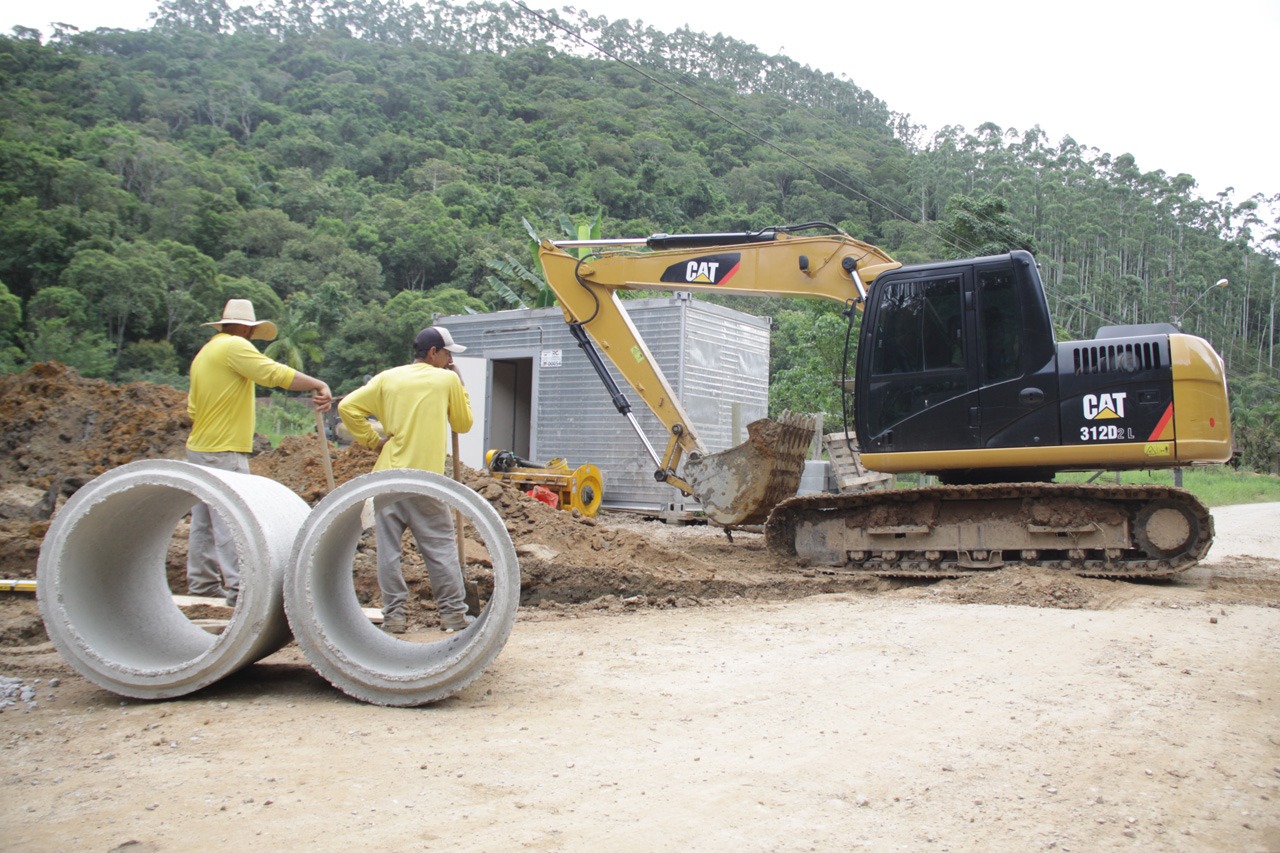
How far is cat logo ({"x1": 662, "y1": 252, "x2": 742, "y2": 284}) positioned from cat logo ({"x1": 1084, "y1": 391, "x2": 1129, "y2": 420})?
11.5 feet

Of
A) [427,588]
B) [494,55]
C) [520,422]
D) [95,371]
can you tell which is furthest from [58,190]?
[494,55]

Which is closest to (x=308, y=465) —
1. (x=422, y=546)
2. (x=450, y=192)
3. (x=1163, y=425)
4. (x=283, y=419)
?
(x=422, y=546)

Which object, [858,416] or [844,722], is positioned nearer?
[844,722]

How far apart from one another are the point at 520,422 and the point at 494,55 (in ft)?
311

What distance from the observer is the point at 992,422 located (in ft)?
27.3

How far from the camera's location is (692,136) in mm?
81375

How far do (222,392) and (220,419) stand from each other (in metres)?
0.16

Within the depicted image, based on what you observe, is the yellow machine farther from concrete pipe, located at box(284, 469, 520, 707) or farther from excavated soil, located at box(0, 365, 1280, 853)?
concrete pipe, located at box(284, 469, 520, 707)

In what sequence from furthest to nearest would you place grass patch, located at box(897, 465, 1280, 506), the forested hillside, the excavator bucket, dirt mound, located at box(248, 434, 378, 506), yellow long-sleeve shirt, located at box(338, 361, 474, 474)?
the forested hillside
grass patch, located at box(897, 465, 1280, 506)
dirt mound, located at box(248, 434, 378, 506)
the excavator bucket
yellow long-sleeve shirt, located at box(338, 361, 474, 474)

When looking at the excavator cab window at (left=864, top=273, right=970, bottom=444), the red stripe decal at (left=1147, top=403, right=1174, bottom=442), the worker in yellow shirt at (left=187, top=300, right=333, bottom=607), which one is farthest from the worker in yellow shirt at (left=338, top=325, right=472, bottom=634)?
the red stripe decal at (left=1147, top=403, right=1174, bottom=442)

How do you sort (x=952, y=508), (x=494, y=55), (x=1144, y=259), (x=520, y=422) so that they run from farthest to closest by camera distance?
(x=494, y=55) < (x=1144, y=259) < (x=520, y=422) < (x=952, y=508)

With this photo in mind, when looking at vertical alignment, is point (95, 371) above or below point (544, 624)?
above

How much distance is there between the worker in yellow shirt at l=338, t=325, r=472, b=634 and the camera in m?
5.33

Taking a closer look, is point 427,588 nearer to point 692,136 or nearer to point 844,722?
point 844,722
